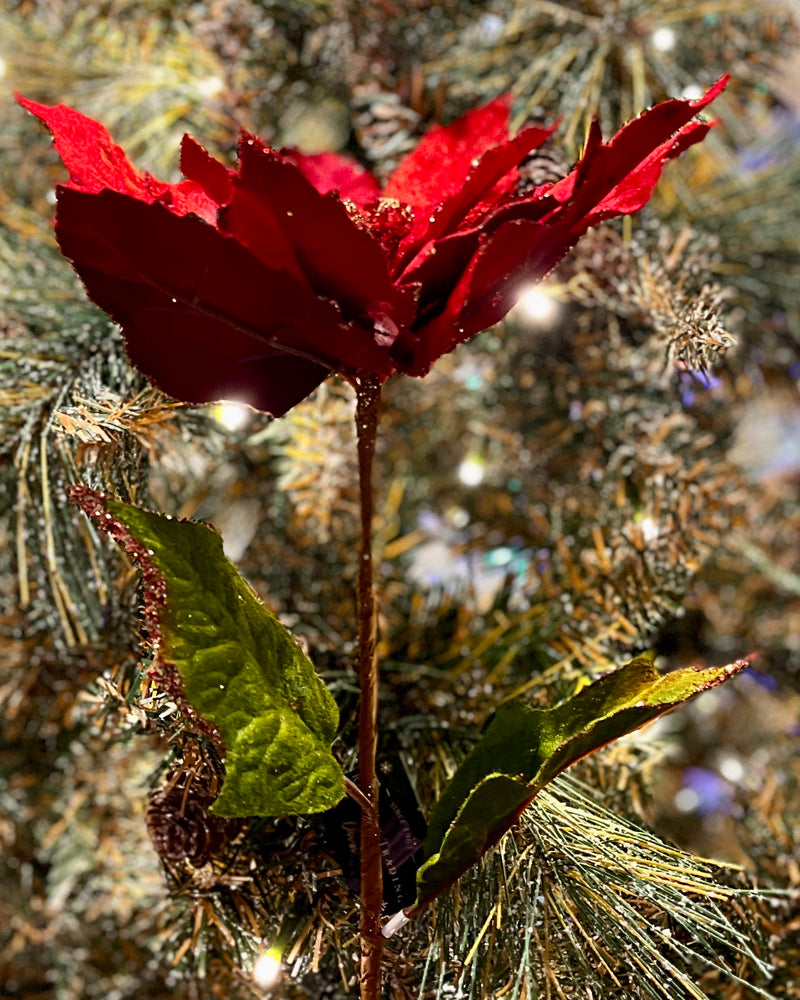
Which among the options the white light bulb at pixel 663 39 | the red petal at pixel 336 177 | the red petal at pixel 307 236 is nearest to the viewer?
the red petal at pixel 307 236

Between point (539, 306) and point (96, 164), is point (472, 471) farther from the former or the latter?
point (96, 164)

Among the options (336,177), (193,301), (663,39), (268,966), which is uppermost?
(663,39)

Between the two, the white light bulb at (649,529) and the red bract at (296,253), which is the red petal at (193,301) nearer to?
the red bract at (296,253)

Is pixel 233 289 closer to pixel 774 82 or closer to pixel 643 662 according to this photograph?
pixel 643 662

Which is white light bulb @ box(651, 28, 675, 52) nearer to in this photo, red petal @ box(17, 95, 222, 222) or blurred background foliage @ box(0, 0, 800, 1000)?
blurred background foliage @ box(0, 0, 800, 1000)

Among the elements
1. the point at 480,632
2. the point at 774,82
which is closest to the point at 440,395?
the point at 480,632

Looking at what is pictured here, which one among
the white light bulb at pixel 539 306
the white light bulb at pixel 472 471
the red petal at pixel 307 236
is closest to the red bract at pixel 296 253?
the red petal at pixel 307 236

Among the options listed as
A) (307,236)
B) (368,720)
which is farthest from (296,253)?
(368,720)
